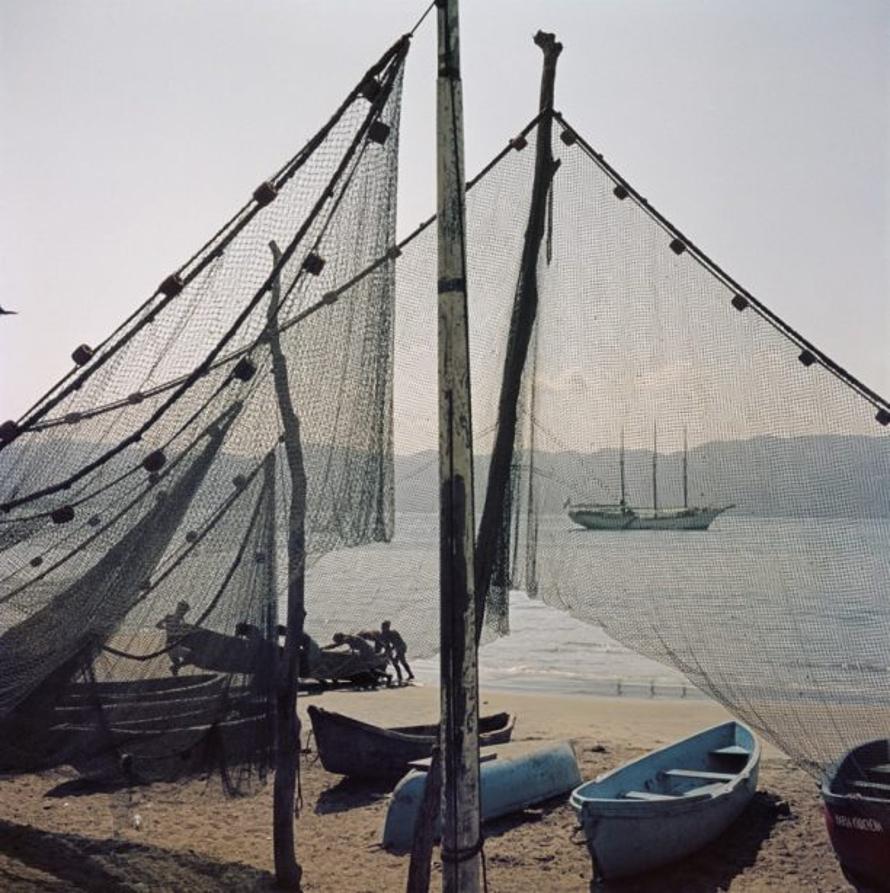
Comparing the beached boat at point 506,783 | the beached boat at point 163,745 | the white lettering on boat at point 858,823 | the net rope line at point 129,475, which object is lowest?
the beached boat at point 506,783

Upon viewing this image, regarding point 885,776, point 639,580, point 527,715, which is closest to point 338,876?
point 639,580

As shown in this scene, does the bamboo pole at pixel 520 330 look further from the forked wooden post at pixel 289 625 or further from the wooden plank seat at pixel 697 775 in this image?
the wooden plank seat at pixel 697 775

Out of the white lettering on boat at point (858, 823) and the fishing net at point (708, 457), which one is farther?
the white lettering on boat at point (858, 823)

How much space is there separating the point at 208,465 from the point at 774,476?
306cm

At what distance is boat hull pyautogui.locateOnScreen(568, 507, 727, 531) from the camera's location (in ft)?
17.4

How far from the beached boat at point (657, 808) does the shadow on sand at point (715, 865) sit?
12cm

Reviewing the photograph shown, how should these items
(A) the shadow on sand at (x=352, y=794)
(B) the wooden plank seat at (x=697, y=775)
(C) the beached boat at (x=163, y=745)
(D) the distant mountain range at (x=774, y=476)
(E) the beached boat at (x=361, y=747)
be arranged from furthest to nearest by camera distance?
(E) the beached boat at (x=361, y=747) < (A) the shadow on sand at (x=352, y=794) < (B) the wooden plank seat at (x=697, y=775) < (C) the beached boat at (x=163, y=745) < (D) the distant mountain range at (x=774, y=476)

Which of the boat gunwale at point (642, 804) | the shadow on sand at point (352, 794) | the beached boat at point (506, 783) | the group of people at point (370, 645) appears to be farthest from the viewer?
the shadow on sand at point (352, 794)

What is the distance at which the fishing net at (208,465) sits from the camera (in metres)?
4.39

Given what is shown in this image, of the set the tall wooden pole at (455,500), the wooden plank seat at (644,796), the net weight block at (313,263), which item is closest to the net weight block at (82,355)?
the net weight block at (313,263)

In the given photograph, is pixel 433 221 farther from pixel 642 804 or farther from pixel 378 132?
pixel 642 804

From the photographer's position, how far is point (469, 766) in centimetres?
376

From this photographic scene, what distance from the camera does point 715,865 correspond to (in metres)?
8.04

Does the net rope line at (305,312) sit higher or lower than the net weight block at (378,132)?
lower
